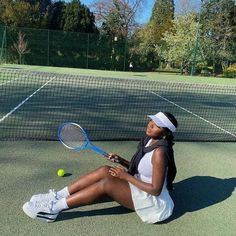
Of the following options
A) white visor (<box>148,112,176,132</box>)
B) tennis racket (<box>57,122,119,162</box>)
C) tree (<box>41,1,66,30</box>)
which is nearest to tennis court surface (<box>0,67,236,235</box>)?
tennis racket (<box>57,122,119,162</box>)

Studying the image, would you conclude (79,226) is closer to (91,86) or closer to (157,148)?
(157,148)

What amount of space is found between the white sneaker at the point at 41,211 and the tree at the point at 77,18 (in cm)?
3835

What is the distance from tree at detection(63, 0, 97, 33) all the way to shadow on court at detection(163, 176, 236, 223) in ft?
121

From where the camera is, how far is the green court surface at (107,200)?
396cm

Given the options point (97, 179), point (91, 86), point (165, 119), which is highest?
point (165, 119)

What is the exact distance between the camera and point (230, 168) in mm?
6355

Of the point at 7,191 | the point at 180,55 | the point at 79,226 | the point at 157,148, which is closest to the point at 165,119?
the point at 157,148

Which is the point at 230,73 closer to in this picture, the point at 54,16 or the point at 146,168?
the point at 54,16

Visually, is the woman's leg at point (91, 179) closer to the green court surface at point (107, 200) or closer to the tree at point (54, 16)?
the green court surface at point (107, 200)

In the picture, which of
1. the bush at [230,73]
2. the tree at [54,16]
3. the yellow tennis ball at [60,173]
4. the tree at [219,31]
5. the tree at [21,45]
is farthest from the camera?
the tree at [219,31]

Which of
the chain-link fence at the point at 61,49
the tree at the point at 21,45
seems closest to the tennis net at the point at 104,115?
the tree at the point at 21,45

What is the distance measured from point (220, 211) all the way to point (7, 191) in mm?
2288

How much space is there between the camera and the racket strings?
15.8 feet

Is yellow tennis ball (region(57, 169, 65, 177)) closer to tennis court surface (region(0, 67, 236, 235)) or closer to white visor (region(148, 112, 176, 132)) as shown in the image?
tennis court surface (region(0, 67, 236, 235))
